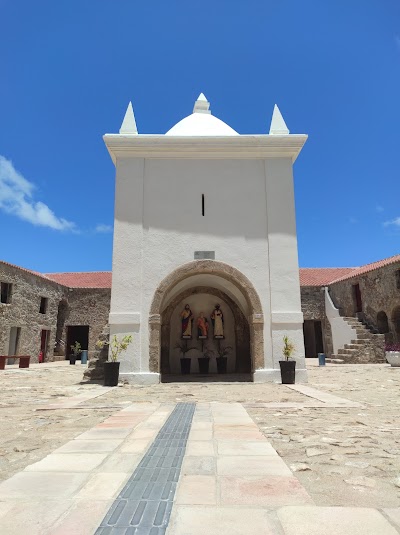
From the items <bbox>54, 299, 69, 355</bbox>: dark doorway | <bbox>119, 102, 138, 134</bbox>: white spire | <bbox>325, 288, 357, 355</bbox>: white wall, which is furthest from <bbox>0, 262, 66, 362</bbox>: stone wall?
<bbox>325, 288, 357, 355</bbox>: white wall

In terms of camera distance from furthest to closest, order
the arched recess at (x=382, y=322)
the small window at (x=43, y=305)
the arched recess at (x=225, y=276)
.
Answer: the small window at (x=43, y=305)
the arched recess at (x=382, y=322)
the arched recess at (x=225, y=276)

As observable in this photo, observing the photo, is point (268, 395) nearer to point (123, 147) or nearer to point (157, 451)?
point (157, 451)

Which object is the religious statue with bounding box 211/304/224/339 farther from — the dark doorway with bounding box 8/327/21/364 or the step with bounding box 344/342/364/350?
the dark doorway with bounding box 8/327/21/364

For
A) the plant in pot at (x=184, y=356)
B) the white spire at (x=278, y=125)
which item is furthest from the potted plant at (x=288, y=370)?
the white spire at (x=278, y=125)

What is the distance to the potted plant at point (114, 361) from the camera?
29.2 feet

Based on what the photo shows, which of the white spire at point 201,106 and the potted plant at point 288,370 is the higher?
the white spire at point 201,106

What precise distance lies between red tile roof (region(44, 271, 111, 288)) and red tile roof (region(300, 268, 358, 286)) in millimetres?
13771

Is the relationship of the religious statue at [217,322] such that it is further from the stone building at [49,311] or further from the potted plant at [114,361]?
the stone building at [49,311]

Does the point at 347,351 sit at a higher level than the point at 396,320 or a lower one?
lower

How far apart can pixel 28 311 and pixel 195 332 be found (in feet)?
43.0

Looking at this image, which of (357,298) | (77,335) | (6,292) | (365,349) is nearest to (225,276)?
(365,349)

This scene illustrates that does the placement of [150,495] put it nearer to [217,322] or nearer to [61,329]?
[217,322]

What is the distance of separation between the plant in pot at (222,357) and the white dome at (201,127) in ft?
25.2

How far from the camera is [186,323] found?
12.6m
